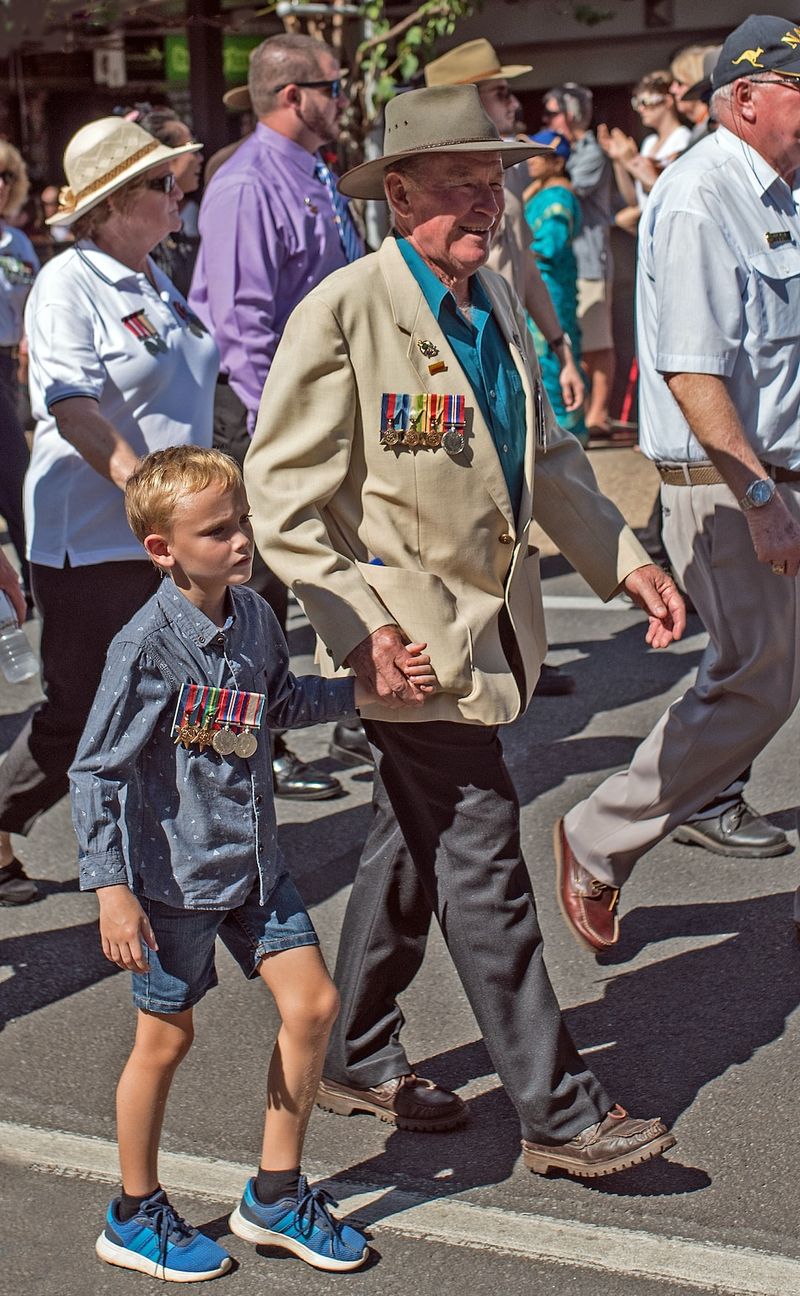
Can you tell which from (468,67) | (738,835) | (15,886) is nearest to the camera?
(15,886)

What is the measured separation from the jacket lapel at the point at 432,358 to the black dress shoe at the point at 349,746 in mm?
2967

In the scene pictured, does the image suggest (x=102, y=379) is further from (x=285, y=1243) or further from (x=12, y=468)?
(x=12, y=468)

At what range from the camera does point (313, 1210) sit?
331 centimetres

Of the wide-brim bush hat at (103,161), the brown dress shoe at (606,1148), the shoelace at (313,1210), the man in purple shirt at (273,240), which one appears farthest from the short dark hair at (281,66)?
the shoelace at (313,1210)

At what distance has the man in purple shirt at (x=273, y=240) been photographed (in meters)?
6.11

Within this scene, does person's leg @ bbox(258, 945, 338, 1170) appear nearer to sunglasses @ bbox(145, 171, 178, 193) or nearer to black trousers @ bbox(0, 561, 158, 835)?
black trousers @ bbox(0, 561, 158, 835)

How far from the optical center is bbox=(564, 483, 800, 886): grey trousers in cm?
459

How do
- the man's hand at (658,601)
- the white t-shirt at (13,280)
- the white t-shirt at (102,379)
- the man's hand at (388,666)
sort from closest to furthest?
the man's hand at (388,666) < the man's hand at (658,601) < the white t-shirt at (102,379) < the white t-shirt at (13,280)

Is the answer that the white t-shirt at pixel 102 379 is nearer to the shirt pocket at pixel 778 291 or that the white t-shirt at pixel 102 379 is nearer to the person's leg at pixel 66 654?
the person's leg at pixel 66 654

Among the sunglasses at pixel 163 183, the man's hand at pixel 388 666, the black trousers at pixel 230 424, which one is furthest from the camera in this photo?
the black trousers at pixel 230 424

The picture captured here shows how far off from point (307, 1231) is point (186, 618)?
111 cm

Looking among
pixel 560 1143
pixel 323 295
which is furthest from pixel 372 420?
pixel 560 1143

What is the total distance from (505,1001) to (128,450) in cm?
185

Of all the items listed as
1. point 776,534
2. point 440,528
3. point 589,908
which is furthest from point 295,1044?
point 776,534
